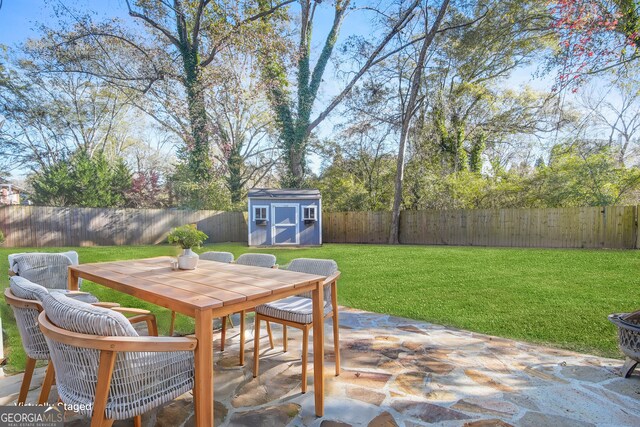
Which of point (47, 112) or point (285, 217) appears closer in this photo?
point (285, 217)

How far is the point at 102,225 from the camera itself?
10.7 m

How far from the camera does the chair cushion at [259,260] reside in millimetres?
2875

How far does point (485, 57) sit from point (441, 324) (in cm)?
1251

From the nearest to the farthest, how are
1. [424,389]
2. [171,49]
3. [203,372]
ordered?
[203,372] → [424,389] → [171,49]

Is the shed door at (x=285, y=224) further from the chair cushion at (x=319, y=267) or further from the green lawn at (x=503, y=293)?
the chair cushion at (x=319, y=267)

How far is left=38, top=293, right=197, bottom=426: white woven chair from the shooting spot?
1.19m

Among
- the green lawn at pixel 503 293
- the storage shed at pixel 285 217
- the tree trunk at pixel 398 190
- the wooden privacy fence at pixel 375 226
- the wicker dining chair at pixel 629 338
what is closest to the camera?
the wicker dining chair at pixel 629 338

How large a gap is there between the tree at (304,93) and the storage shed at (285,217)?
214cm

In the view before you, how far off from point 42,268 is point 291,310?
249cm

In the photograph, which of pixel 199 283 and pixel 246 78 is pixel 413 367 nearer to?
pixel 199 283

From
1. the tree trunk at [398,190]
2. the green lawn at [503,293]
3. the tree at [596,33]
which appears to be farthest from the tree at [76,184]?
the tree at [596,33]

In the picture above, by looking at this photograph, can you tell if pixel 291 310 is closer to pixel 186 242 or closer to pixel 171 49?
pixel 186 242

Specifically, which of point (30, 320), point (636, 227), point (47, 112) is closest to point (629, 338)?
point (30, 320)

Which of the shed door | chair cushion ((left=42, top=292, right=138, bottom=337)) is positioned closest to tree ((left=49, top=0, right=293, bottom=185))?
the shed door
